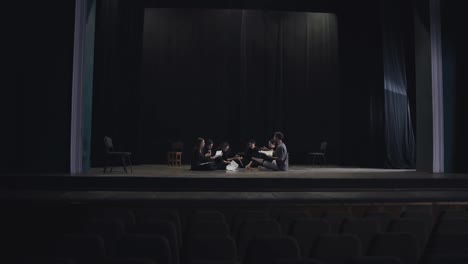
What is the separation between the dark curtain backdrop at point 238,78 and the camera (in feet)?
42.2

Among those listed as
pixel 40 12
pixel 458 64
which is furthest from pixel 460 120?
pixel 40 12

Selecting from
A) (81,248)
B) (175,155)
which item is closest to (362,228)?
(81,248)

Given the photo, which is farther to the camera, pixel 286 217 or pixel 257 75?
pixel 257 75

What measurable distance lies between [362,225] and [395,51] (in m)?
9.01

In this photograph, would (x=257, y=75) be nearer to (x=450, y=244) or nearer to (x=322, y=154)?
(x=322, y=154)

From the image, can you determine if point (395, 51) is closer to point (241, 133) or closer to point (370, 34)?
point (370, 34)

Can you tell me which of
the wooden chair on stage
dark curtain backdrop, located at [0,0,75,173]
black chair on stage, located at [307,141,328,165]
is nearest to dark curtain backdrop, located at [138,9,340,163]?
black chair on stage, located at [307,141,328,165]

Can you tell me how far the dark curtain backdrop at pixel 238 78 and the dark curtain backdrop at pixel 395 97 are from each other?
2255 millimetres

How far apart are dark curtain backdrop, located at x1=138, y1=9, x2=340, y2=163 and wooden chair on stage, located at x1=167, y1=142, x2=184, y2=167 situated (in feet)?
3.00

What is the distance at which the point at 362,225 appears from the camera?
3117 mm

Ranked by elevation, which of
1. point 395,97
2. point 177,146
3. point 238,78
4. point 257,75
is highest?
point 257,75

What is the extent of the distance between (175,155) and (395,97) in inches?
240

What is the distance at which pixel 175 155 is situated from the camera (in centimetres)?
1188

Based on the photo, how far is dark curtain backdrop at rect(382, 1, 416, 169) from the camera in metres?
11.0
